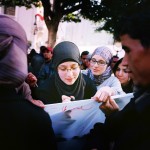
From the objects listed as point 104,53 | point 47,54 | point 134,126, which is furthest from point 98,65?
point 47,54

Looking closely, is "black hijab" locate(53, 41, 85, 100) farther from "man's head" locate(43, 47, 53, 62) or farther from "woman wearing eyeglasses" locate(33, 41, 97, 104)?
"man's head" locate(43, 47, 53, 62)

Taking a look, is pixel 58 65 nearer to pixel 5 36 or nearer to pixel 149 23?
pixel 5 36

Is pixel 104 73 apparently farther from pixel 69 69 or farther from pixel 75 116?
pixel 75 116

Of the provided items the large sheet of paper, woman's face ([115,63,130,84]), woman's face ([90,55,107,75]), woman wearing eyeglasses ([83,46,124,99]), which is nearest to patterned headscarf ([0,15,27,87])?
the large sheet of paper

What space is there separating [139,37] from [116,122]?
44 centimetres

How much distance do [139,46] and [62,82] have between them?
172 cm

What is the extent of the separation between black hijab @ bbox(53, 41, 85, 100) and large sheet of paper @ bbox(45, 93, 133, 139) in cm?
67

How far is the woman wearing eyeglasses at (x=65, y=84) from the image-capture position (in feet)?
10.4

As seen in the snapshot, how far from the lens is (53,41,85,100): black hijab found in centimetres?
321

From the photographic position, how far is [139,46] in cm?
155

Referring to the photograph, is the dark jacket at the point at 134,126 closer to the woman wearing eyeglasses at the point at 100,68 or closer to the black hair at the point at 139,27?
the black hair at the point at 139,27

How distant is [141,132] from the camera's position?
1502 mm

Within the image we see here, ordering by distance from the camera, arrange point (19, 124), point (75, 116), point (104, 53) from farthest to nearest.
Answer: point (104, 53) < point (75, 116) < point (19, 124)

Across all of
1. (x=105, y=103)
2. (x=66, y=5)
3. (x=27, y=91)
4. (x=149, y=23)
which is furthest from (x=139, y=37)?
(x=66, y=5)
